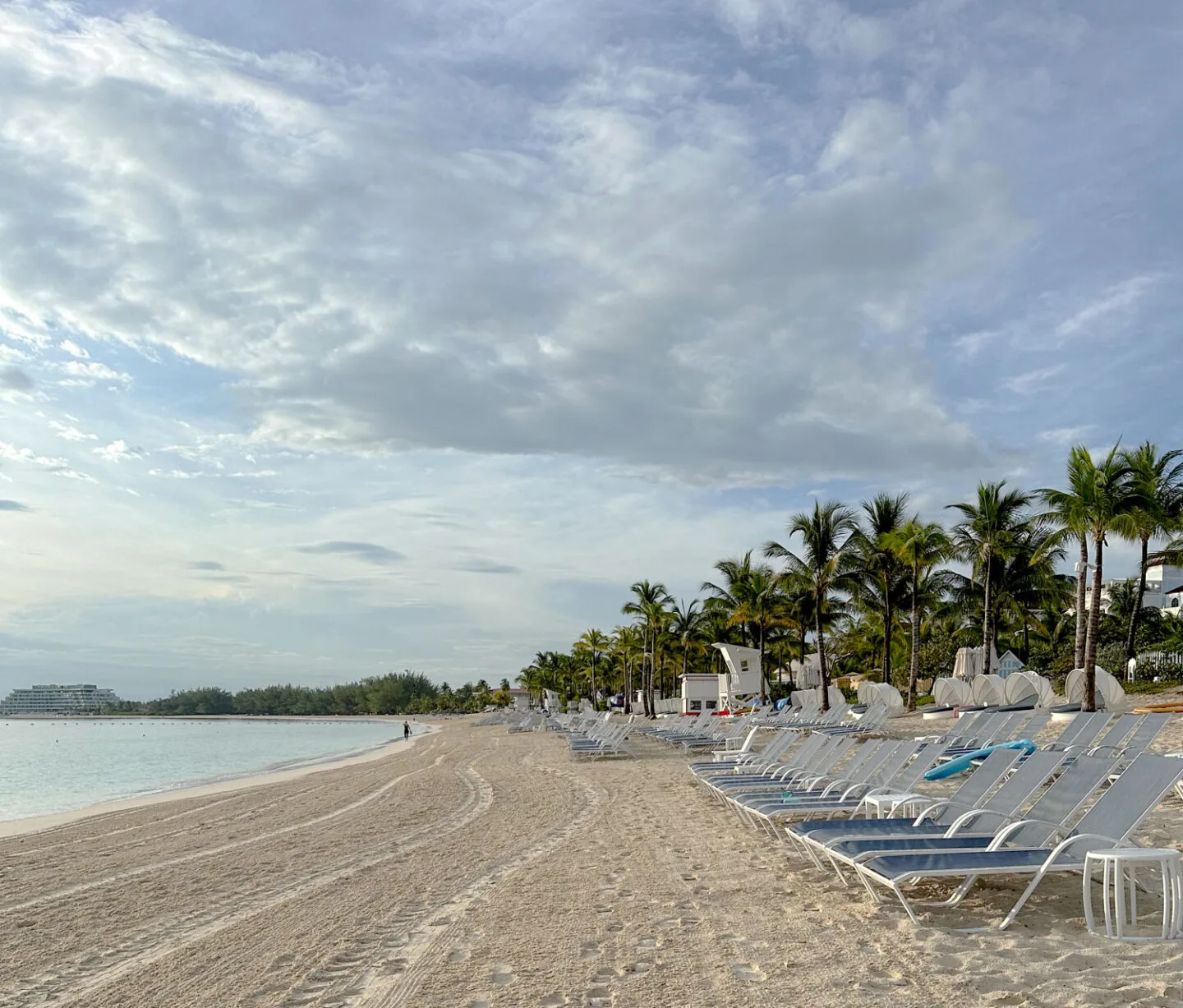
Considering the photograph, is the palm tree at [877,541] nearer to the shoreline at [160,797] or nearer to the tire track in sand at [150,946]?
the shoreline at [160,797]

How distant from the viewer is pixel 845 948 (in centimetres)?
476

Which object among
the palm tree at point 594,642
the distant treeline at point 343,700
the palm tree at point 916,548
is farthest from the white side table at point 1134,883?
the distant treeline at point 343,700

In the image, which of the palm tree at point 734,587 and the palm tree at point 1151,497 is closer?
the palm tree at point 1151,497

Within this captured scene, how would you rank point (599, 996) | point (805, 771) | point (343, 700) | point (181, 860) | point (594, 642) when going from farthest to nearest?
point (343, 700), point (594, 642), point (805, 771), point (181, 860), point (599, 996)

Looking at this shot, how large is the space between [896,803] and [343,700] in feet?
505

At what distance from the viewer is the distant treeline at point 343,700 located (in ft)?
402

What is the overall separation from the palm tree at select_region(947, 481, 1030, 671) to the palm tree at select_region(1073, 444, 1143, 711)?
6775 mm

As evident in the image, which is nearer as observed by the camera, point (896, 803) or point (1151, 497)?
point (896, 803)

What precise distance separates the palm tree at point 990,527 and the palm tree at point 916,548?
77cm

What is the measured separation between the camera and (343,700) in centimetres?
15288

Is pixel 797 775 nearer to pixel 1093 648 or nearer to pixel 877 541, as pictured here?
pixel 1093 648

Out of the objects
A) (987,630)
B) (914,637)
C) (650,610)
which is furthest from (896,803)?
(650,610)

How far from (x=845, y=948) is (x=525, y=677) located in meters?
111

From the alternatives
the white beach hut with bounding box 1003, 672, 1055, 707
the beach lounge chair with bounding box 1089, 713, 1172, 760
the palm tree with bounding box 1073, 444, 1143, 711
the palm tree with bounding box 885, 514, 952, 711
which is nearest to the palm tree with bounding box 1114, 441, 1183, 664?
the palm tree with bounding box 1073, 444, 1143, 711
